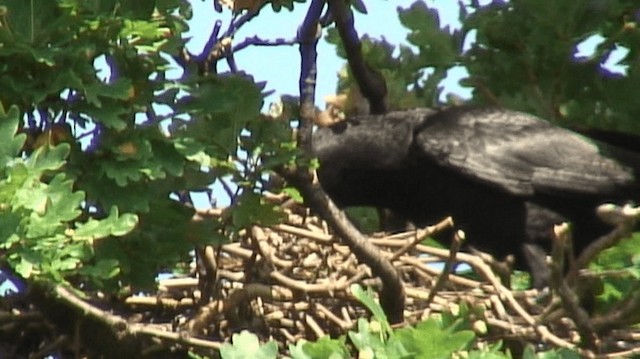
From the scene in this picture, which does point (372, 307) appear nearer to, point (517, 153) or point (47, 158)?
point (47, 158)

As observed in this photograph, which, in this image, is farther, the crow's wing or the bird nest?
the crow's wing

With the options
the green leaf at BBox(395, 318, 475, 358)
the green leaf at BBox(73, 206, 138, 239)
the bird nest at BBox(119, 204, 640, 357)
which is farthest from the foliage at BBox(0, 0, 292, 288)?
the green leaf at BBox(395, 318, 475, 358)

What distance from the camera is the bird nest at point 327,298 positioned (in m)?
3.48

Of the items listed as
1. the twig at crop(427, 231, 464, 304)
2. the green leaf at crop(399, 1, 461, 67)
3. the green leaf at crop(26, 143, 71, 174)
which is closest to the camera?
the green leaf at crop(26, 143, 71, 174)

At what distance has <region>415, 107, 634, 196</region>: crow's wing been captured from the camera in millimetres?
4715

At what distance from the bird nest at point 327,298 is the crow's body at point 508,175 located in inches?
18.8

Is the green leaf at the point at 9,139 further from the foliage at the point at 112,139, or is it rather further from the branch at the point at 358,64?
the branch at the point at 358,64

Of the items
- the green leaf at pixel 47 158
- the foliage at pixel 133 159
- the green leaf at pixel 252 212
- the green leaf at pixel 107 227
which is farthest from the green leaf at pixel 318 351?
the green leaf at pixel 252 212

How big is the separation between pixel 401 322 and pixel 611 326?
49cm

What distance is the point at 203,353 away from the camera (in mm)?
3469

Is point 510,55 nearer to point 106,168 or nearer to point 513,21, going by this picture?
point 513,21

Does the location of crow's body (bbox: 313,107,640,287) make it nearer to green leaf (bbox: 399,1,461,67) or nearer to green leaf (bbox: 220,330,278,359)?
green leaf (bbox: 399,1,461,67)

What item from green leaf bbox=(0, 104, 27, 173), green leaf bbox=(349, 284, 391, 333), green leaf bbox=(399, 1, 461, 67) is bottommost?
Answer: green leaf bbox=(349, 284, 391, 333)

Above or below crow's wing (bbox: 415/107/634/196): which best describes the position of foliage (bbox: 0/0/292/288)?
above
